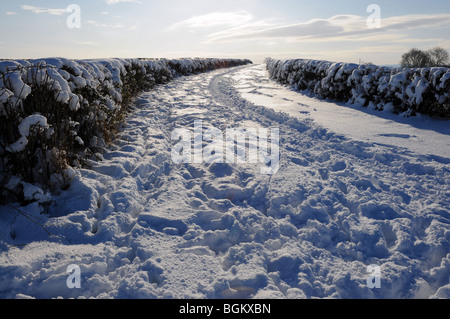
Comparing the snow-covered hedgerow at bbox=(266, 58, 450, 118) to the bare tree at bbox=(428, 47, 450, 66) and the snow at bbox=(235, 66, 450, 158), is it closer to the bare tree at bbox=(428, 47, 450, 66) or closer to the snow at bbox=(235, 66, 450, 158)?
the snow at bbox=(235, 66, 450, 158)

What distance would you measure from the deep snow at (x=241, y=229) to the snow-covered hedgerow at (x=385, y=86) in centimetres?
199

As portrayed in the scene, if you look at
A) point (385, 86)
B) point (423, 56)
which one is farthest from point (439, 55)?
point (385, 86)

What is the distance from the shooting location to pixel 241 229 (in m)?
2.80

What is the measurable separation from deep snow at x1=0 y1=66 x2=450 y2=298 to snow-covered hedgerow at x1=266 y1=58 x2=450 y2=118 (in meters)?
1.99

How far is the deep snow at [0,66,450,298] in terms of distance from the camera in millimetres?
2129

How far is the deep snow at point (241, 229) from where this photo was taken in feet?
6.98

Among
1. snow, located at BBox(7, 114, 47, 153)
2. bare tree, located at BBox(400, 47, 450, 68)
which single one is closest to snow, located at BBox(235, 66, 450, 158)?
snow, located at BBox(7, 114, 47, 153)

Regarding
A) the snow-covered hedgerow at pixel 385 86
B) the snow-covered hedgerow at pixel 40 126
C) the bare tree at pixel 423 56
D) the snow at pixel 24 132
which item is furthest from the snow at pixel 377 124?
the bare tree at pixel 423 56

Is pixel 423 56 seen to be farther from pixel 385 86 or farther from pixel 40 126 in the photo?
pixel 40 126

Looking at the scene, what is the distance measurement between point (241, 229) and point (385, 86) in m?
6.45

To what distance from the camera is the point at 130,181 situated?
11.8 ft

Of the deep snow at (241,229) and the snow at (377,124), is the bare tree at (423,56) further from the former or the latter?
the deep snow at (241,229)

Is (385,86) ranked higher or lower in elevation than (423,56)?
lower
